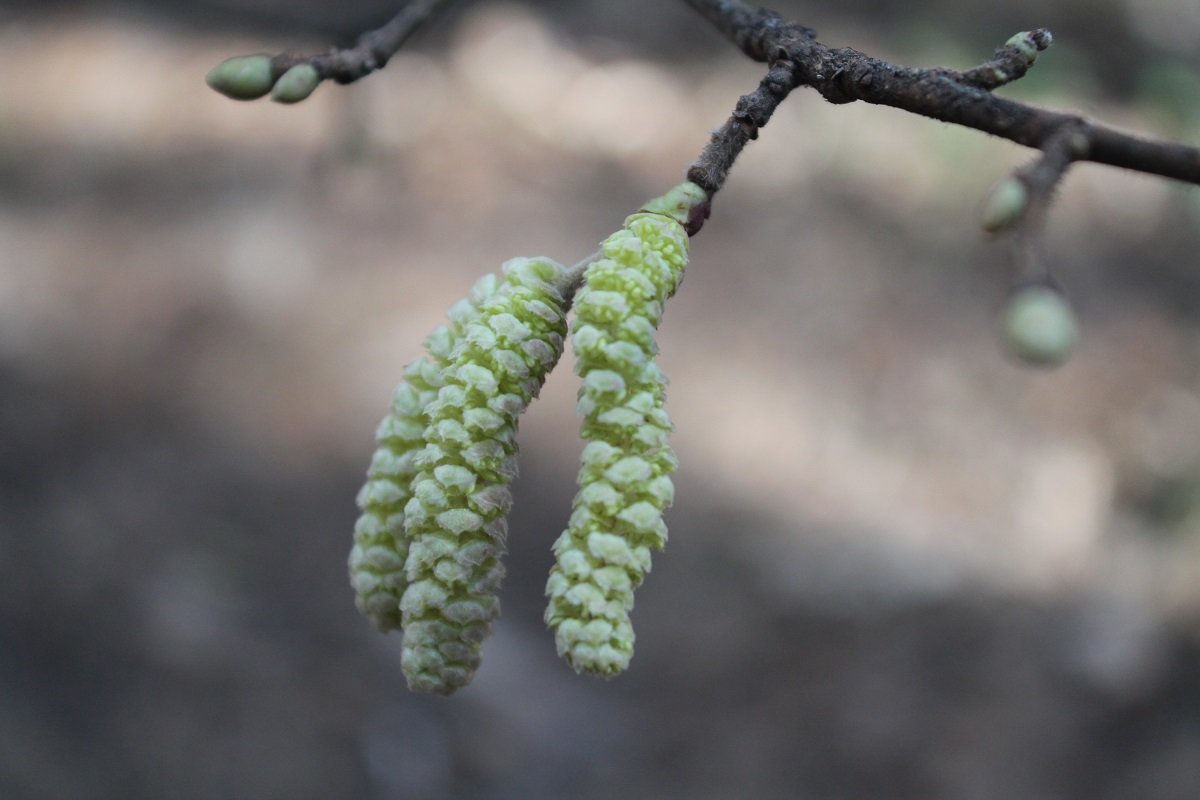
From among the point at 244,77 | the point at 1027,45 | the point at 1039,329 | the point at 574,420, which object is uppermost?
the point at 574,420

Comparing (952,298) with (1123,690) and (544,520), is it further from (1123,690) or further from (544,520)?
(544,520)

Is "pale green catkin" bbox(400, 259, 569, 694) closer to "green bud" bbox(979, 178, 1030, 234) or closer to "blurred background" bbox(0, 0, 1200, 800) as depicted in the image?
"green bud" bbox(979, 178, 1030, 234)

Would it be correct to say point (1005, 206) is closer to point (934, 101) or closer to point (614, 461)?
point (934, 101)

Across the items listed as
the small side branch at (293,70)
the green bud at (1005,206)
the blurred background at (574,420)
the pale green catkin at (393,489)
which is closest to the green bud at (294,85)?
the small side branch at (293,70)

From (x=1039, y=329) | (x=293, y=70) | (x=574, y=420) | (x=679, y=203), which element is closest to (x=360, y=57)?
(x=293, y=70)

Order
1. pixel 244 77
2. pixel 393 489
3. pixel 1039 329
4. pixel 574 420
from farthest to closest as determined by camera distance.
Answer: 1. pixel 574 420
2. pixel 393 489
3. pixel 244 77
4. pixel 1039 329

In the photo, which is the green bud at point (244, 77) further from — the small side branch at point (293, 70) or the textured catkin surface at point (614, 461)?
the textured catkin surface at point (614, 461)
